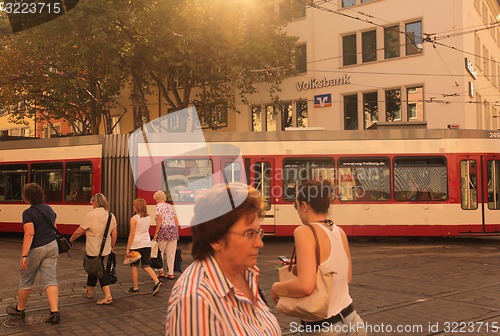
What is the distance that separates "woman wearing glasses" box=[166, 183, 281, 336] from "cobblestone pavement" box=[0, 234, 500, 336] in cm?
429

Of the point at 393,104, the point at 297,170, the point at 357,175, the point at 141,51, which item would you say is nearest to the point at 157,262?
the point at 297,170

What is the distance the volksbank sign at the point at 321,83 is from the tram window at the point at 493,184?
12857 millimetres

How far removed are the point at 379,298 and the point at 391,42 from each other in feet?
68.7

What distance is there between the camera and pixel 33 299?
8.31 meters

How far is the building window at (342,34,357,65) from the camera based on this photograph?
91.5 ft

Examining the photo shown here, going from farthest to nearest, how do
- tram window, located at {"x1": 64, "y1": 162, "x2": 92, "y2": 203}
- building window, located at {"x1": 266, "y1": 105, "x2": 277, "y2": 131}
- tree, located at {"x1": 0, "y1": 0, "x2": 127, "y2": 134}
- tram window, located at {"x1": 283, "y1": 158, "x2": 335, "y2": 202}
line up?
building window, located at {"x1": 266, "y1": 105, "x2": 277, "y2": 131}
tree, located at {"x1": 0, "y1": 0, "x2": 127, "y2": 134}
tram window, located at {"x1": 64, "y1": 162, "x2": 92, "y2": 203}
tram window, located at {"x1": 283, "y1": 158, "x2": 335, "y2": 202}

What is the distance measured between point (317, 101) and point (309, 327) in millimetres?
25742

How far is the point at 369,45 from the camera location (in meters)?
27.5

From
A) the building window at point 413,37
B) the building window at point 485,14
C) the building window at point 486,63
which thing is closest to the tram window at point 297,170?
the building window at point 413,37

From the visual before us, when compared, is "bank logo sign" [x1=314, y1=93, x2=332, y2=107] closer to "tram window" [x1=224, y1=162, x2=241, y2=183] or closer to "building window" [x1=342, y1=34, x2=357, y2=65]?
"building window" [x1=342, y1=34, x2=357, y2=65]

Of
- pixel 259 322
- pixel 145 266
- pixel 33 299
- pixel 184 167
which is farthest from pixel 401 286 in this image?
pixel 184 167

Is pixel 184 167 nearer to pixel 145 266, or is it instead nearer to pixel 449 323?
pixel 145 266

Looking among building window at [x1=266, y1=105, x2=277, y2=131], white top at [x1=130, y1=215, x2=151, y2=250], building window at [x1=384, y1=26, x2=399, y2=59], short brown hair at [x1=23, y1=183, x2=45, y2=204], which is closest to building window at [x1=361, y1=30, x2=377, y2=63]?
building window at [x1=384, y1=26, x2=399, y2=59]

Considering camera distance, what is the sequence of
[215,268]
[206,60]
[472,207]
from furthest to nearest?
[206,60]
[472,207]
[215,268]
